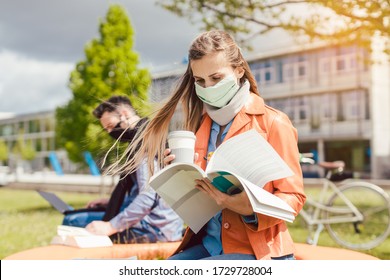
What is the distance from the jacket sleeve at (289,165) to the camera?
1566mm

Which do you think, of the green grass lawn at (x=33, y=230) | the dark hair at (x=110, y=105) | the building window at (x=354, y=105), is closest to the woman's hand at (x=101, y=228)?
the dark hair at (x=110, y=105)

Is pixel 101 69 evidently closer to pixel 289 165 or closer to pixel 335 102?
pixel 289 165

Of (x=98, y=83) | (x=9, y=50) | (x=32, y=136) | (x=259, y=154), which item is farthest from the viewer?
(x=32, y=136)

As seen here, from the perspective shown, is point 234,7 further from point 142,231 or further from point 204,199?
point 204,199

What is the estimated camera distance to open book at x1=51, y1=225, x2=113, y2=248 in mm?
2664

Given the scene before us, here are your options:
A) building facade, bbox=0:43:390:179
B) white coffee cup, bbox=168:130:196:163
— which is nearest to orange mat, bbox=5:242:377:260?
white coffee cup, bbox=168:130:196:163

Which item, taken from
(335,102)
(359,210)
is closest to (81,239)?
(359,210)

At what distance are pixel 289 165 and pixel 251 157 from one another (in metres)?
0.15

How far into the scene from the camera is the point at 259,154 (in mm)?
1501

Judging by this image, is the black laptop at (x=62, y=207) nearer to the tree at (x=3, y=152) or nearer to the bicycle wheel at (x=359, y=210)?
the bicycle wheel at (x=359, y=210)

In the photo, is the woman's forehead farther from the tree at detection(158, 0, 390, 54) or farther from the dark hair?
the tree at detection(158, 0, 390, 54)
